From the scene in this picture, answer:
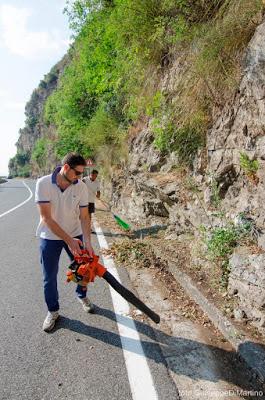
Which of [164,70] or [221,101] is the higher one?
[164,70]

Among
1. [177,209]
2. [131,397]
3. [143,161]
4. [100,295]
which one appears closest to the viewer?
[131,397]

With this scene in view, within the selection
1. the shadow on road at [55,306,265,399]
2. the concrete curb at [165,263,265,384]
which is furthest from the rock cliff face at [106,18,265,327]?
the shadow on road at [55,306,265,399]

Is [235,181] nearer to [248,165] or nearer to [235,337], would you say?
[248,165]

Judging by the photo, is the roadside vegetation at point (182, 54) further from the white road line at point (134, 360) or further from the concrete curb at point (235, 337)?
the white road line at point (134, 360)

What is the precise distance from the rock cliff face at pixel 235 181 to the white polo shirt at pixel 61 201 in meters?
2.04

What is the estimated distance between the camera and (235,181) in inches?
230

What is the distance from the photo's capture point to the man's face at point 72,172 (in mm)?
3954

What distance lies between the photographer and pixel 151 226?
9.00m

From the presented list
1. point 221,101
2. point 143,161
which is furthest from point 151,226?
point 221,101

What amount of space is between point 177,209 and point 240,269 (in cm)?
344

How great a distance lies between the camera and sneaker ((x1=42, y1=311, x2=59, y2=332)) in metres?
4.07

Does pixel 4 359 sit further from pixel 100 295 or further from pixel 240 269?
pixel 240 269

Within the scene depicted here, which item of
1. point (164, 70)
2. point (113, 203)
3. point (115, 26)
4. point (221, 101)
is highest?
point (115, 26)

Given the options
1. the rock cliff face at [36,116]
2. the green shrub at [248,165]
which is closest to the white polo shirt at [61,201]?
the green shrub at [248,165]
